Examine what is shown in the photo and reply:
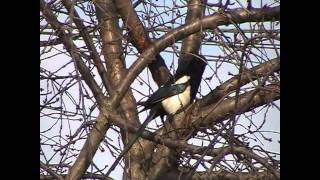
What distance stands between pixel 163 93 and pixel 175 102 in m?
0.12

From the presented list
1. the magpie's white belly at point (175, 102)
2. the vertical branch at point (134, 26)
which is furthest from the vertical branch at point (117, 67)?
the magpie's white belly at point (175, 102)

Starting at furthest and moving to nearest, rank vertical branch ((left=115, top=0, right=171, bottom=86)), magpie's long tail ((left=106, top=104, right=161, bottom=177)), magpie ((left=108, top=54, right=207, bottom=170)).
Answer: magpie ((left=108, top=54, right=207, bottom=170)) < vertical branch ((left=115, top=0, right=171, bottom=86)) < magpie's long tail ((left=106, top=104, right=161, bottom=177))

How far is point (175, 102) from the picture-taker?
8.95 feet

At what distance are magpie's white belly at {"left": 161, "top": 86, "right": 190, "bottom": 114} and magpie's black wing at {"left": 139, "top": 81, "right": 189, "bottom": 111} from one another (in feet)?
0.07

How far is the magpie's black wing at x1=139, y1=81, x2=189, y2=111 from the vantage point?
2.47 metres

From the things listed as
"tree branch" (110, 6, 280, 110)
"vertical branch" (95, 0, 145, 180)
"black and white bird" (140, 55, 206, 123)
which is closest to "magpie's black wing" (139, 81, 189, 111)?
"black and white bird" (140, 55, 206, 123)

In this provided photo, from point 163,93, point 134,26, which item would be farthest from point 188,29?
point 163,93

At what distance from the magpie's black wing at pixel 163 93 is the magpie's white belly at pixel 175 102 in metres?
0.02

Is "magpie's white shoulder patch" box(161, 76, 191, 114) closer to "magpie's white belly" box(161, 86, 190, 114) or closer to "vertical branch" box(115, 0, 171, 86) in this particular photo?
"magpie's white belly" box(161, 86, 190, 114)

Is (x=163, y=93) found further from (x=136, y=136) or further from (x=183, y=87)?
(x=136, y=136)

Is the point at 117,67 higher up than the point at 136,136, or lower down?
higher up
